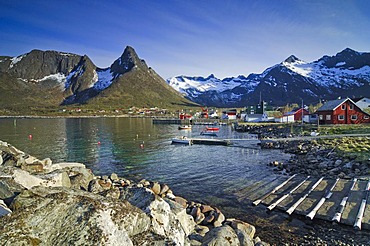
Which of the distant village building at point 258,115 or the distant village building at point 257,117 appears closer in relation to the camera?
the distant village building at point 258,115

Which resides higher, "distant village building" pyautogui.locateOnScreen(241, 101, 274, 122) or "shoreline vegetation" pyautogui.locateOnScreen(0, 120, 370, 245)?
"distant village building" pyautogui.locateOnScreen(241, 101, 274, 122)

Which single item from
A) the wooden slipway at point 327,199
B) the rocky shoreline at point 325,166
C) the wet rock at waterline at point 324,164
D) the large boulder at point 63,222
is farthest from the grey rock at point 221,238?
the wet rock at waterline at point 324,164

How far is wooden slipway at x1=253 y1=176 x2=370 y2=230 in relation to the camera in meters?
14.6

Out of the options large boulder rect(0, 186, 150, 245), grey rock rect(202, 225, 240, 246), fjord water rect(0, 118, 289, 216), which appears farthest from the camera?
fjord water rect(0, 118, 289, 216)

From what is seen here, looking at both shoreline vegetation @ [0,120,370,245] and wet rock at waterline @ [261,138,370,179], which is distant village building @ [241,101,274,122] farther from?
shoreline vegetation @ [0,120,370,245]

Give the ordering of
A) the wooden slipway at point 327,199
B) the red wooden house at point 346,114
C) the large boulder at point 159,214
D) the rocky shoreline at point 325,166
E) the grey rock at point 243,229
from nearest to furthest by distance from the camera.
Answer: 1. the large boulder at point 159,214
2. the grey rock at point 243,229
3. the rocky shoreline at point 325,166
4. the wooden slipway at point 327,199
5. the red wooden house at point 346,114

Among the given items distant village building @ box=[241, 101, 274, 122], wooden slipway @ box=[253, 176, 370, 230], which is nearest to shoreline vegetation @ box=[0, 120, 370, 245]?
wooden slipway @ box=[253, 176, 370, 230]

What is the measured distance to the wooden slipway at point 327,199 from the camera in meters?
14.6

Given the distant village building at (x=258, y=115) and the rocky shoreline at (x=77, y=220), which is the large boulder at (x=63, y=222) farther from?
the distant village building at (x=258, y=115)

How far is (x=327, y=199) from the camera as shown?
16.9m

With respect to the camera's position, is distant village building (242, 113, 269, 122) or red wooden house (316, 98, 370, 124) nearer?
red wooden house (316, 98, 370, 124)

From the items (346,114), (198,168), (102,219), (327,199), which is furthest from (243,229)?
(346,114)

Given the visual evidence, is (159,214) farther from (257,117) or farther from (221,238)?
(257,117)

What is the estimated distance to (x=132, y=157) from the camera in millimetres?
37844
